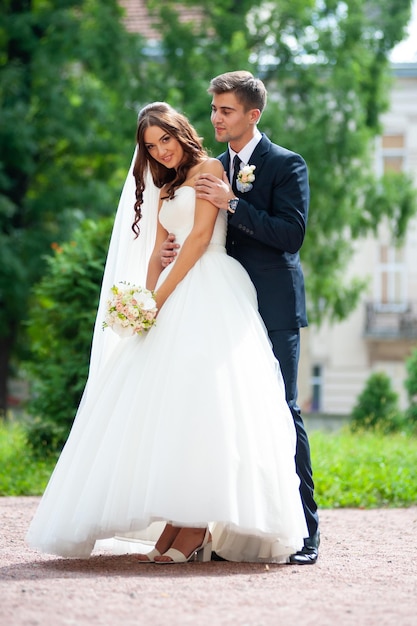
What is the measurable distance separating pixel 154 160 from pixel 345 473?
14.4ft

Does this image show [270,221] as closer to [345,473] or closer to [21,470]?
[345,473]

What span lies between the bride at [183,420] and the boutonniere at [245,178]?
0.14 meters

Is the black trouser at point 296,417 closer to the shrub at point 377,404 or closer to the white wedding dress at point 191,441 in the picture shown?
the white wedding dress at point 191,441

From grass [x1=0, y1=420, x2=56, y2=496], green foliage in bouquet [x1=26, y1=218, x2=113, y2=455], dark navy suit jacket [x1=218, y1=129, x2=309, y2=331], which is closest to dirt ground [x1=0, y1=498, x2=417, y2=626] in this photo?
dark navy suit jacket [x1=218, y1=129, x2=309, y2=331]

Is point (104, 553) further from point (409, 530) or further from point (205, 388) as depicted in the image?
point (409, 530)

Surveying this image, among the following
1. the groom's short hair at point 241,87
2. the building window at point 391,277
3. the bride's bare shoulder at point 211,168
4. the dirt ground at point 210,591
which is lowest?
the dirt ground at point 210,591

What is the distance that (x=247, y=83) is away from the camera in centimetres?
546

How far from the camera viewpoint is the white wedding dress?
16.0ft

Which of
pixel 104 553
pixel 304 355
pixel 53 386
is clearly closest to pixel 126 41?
pixel 53 386

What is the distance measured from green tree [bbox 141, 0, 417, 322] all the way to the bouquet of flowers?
40.3 feet

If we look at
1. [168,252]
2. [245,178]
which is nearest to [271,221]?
[245,178]

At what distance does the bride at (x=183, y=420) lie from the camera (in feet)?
16.1

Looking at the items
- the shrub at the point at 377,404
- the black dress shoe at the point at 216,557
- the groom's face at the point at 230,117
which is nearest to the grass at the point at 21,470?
the black dress shoe at the point at 216,557

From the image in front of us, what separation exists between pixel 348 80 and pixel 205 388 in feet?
45.2
